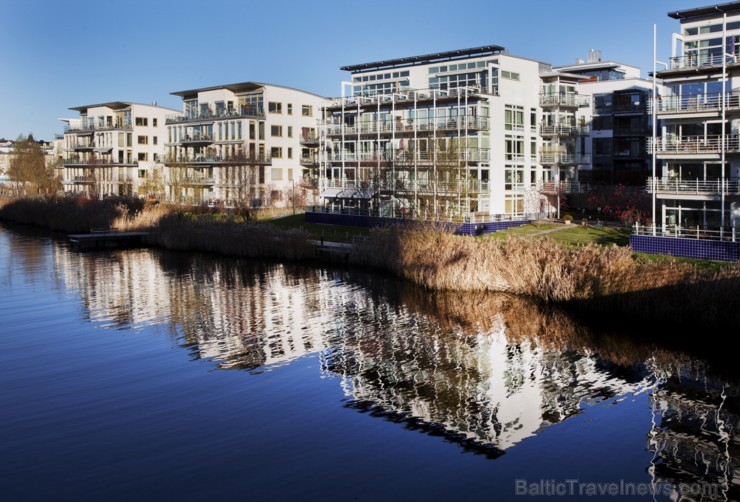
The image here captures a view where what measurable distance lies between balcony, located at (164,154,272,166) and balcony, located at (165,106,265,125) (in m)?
3.88

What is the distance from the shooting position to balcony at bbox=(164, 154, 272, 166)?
239ft

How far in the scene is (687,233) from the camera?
127 ft

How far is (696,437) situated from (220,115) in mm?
66610

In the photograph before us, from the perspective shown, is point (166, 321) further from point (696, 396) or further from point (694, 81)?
point (694, 81)

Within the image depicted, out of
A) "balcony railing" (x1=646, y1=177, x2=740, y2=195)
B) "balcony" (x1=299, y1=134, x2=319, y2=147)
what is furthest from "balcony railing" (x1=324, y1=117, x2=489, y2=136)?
"balcony railing" (x1=646, y1=177, x2=740, y2=195)

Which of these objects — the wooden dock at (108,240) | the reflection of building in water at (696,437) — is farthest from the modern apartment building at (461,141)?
the reflection of building in water at (696,437)

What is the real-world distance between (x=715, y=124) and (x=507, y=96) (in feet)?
57.3

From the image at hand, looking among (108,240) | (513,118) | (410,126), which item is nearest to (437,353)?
(513,118)

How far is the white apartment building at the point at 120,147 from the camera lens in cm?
9338

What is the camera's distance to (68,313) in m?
29.4

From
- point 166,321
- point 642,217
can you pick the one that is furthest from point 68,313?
point 642,217

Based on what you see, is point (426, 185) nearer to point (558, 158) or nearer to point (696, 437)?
point (558, 158)

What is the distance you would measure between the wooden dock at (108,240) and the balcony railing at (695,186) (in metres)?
33.8

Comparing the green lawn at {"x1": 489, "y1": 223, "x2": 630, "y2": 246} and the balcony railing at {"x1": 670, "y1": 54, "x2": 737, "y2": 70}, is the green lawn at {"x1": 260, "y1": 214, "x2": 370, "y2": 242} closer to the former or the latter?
the green lawn at {"x1": 489, "y1": 223, "x2": 630, "y2": 246}
